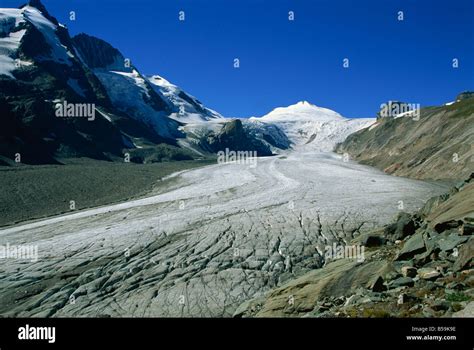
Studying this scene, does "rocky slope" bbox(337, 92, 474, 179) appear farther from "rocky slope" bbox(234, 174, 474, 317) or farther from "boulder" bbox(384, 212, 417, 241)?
"rocky slope" bbox(234, 174, 474, 317)

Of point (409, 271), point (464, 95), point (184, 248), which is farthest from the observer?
point (464, 95)

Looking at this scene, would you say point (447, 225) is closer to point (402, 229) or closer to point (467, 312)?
point (402, 229)

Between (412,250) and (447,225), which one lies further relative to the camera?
(447,225)

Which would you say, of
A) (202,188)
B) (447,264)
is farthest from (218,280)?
(202,188)

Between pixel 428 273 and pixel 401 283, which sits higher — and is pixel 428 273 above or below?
above

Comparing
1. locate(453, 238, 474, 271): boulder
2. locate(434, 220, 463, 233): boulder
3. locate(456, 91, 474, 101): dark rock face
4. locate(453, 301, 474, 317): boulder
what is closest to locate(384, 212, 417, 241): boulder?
locate(434, 220, 463, 233): boulder

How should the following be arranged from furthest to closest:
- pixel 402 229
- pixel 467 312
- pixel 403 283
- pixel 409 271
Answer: pixel 402 229
pixel 409 271
pixel 403 283
pixel 467 312

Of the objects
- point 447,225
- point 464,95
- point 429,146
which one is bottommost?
point 447,225

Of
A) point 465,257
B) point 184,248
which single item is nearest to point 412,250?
point 465,257
